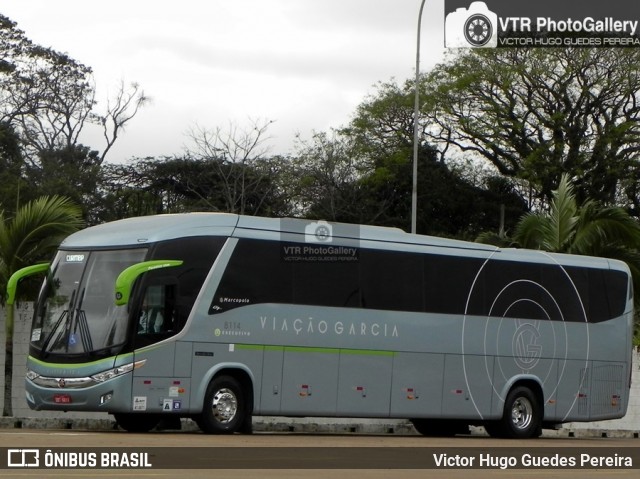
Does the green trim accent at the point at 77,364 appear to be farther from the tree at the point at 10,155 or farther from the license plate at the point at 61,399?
the tree at the point at 10,155

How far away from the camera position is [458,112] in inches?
2436

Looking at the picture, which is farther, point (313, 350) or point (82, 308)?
point (313, 350)

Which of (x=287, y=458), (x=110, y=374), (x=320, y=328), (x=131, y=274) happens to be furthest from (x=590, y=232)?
(x=287, y=458)

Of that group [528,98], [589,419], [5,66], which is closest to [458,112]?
[528,98]

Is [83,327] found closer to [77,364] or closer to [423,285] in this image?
[77,364]

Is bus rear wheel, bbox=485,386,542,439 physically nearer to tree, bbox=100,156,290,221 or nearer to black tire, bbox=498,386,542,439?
black tire, bbox=498,386,542,439

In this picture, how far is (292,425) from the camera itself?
2523 cm

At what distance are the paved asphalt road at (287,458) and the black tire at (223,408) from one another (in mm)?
853

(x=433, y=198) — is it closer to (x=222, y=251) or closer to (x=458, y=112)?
(x=458, y=112)

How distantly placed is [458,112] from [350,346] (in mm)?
41564

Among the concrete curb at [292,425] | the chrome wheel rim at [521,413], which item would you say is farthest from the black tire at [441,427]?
the concrete curb at [292,425]

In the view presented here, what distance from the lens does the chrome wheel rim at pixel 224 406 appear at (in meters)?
19.8

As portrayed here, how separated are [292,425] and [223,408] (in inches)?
221

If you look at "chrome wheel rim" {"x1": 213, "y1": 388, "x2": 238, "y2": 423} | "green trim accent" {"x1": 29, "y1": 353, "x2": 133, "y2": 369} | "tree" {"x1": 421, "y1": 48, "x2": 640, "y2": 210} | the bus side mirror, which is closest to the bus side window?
the bus side mirror
